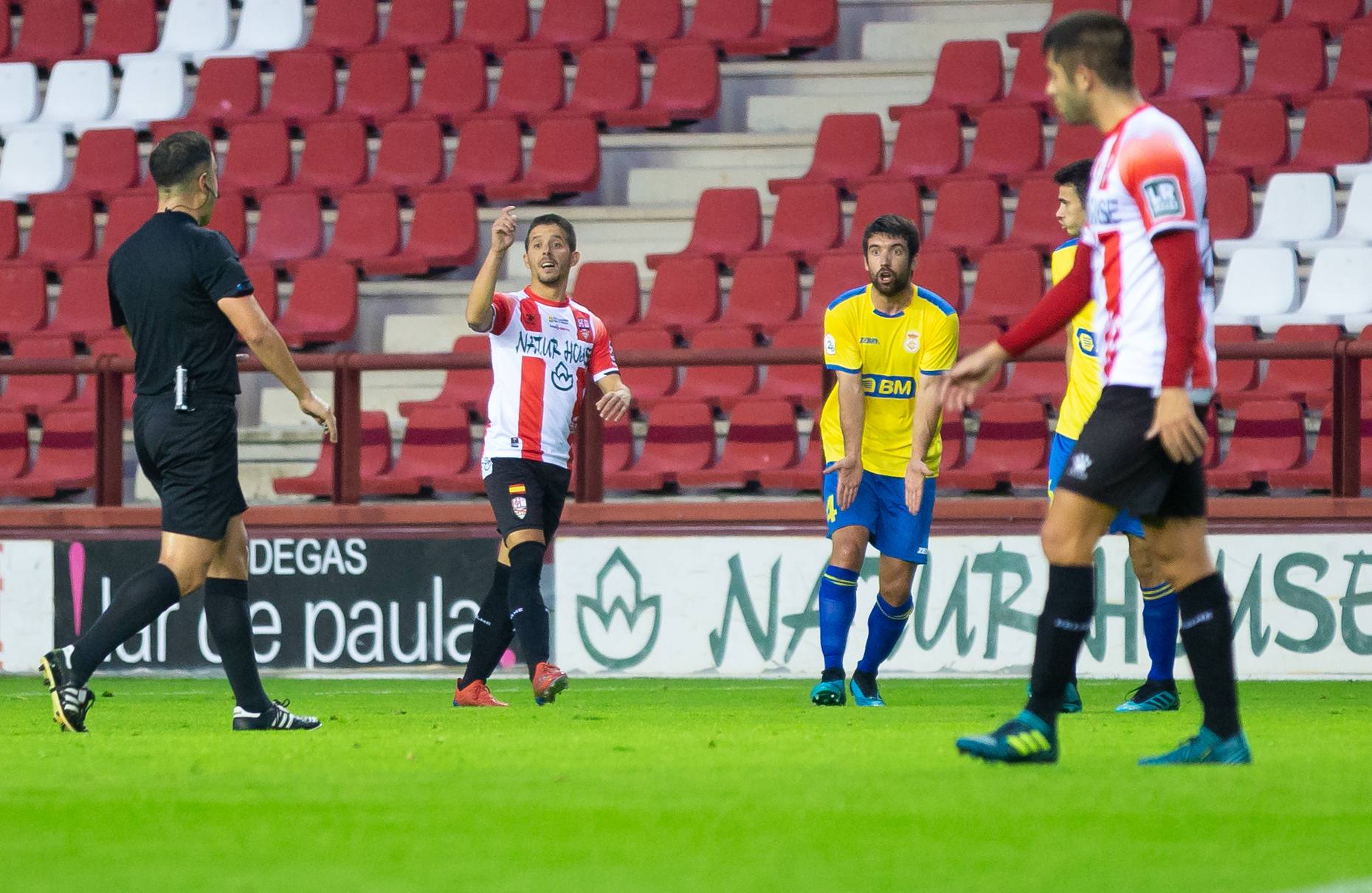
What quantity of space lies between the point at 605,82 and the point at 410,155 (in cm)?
153

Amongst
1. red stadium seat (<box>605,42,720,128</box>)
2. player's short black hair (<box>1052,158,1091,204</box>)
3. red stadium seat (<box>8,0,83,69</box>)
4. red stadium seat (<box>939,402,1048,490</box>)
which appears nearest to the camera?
player's short black hair (<box>1052,158,1091,204</box>)

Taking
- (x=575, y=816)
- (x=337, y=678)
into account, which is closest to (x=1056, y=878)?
(x=575, y=816)

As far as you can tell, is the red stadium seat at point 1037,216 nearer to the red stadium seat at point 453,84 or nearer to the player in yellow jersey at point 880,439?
the red stadium seat at point 453,84

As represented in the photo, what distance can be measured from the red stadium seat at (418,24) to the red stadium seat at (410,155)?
120cm

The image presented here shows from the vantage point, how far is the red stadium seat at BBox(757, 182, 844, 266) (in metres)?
13.2

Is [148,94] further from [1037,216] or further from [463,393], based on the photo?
[1037,216]

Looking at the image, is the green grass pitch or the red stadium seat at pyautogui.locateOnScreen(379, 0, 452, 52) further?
the red stadium seat at pyautogui.locateOnScreen(379, 0, 452, 52)

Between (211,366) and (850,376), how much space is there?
275 centimetres

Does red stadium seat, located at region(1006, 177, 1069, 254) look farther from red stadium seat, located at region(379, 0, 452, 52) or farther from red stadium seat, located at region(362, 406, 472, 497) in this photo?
red stadium seat, located at region(379, 0, 452, 52)

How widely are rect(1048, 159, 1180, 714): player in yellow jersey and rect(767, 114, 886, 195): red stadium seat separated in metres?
6.02

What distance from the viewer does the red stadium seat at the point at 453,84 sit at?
49.3 feet

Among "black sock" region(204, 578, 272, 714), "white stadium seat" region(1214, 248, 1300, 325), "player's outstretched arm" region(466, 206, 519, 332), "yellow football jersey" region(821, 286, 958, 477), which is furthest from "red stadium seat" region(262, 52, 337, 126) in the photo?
"black sock" region(204, 578, 272, 714)

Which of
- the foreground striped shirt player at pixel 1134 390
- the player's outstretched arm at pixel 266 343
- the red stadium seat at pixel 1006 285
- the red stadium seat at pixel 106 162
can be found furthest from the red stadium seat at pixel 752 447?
the foreground striped shirt player at pixel 1134 390

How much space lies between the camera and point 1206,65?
13.6m
